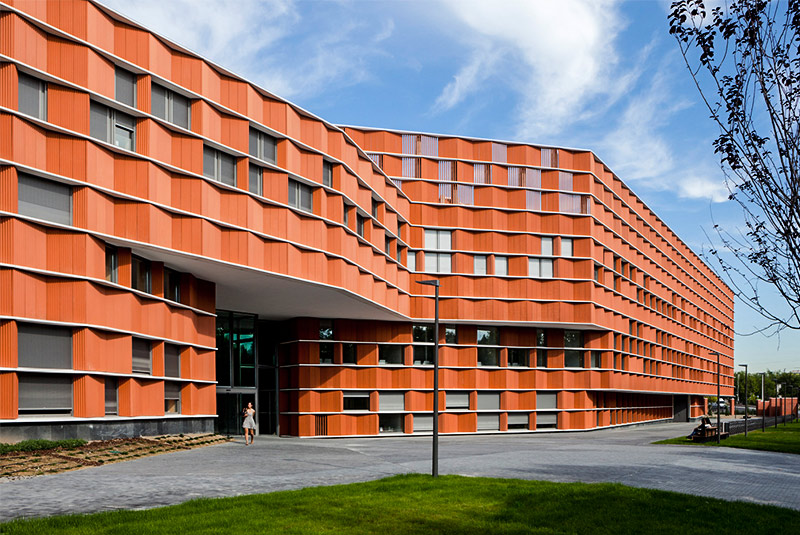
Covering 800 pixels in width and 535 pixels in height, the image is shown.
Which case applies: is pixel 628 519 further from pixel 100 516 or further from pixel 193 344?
pixel 193 344

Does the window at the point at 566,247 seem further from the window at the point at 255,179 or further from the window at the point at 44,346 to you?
the window at the point at 44,346

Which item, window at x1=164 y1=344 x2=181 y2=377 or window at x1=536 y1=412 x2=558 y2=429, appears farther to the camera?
window at x1=536 y1=412 x2=558 y2=429

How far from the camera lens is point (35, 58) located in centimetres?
2298

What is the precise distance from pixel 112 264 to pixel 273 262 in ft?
22.0

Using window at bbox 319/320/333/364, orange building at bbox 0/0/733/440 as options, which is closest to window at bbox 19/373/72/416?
orange building at bbox 0/0/733/440

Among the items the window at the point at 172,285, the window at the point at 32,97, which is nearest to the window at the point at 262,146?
the window at the point at 172,285

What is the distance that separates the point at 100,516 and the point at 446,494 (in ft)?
22.1

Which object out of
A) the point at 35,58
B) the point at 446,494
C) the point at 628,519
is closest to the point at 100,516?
the point at 446,494

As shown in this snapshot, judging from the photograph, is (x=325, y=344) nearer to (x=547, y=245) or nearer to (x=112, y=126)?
(x=547, y=245)

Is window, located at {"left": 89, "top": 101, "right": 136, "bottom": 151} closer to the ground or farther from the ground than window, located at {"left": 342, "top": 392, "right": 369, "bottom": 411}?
farther from the ground

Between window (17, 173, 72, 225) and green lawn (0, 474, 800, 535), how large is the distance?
12.1 metres

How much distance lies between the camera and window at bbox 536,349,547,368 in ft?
175

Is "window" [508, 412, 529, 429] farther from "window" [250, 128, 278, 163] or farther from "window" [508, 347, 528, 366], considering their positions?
"window" [250, 128, 278, 163]

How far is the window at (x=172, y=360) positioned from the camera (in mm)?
28984
